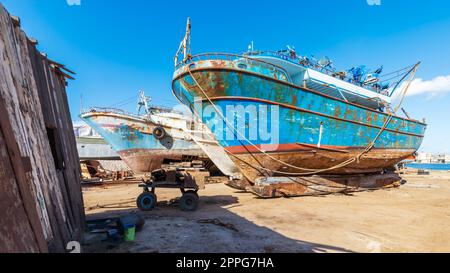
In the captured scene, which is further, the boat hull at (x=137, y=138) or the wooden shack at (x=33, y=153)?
the boat hull at (x=137, y=138)

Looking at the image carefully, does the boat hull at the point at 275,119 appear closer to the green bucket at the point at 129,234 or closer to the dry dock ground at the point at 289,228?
the dry dock ground at the point at 289,228

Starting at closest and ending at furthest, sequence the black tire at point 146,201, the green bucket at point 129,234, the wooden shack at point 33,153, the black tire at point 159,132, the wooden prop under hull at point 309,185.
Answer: the wooden shack at point 33,153
the green bucket at point 129,234
the black tire at point 146,201
the wooden prop under hull at point 309,185
the black tire at point 159,132

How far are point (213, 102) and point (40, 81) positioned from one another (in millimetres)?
5825

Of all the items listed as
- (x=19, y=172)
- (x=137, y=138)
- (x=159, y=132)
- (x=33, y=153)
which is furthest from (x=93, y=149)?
(x=19, y=172)

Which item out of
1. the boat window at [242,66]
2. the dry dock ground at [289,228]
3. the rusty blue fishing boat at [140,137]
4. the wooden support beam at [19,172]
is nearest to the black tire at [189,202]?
the dry dock ground at [289,228]

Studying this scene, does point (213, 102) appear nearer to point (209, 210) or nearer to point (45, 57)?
point (209, 210)

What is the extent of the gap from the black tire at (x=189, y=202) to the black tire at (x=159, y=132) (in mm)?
9147

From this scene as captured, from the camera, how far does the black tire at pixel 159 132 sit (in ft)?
50.0

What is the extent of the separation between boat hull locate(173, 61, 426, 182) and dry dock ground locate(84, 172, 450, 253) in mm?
1876

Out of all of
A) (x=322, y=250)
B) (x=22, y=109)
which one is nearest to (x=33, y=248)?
(x=22, y=109)

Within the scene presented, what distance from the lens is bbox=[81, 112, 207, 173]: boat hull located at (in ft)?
50.2

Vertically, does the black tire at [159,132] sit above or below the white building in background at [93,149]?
above

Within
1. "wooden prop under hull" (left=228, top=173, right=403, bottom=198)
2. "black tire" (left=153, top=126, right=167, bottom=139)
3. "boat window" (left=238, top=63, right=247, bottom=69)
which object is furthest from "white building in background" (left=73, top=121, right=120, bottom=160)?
"boat window" (left=238, top=63, right=247, bottom=69)

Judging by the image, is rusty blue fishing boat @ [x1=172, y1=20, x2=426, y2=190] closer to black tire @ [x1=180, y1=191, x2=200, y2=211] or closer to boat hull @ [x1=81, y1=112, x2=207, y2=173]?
black tire @ [x1=180, y1=191, x2=200, y2=211]
